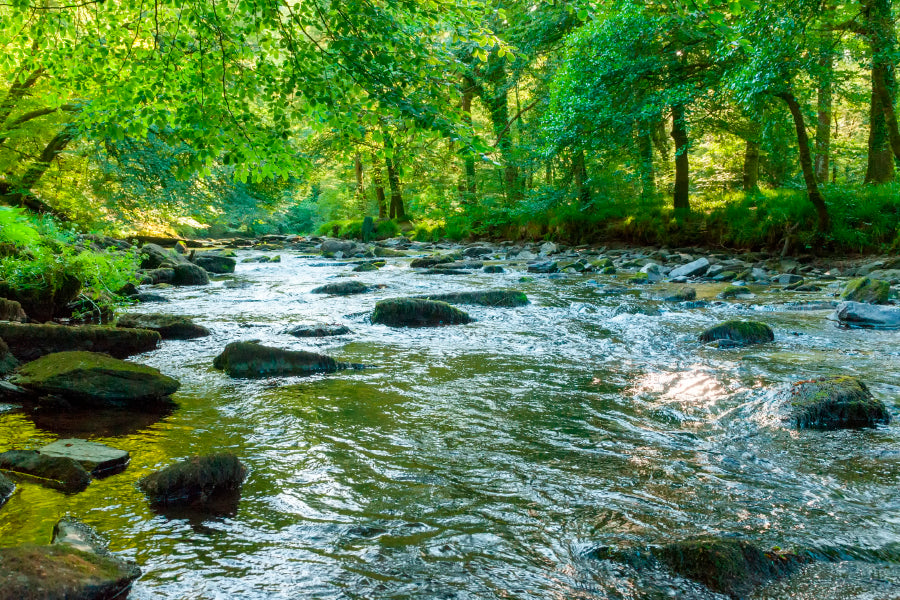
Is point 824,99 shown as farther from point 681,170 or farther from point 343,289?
point 343,289

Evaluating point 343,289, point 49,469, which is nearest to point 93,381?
point 49,469

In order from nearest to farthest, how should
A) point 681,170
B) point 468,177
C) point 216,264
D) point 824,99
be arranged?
1. point 824,99
2. point 216,264
3. point 681,170
4. point 468,177

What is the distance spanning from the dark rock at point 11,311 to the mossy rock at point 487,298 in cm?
576

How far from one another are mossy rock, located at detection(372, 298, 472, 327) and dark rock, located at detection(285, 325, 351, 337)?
758 millimetres

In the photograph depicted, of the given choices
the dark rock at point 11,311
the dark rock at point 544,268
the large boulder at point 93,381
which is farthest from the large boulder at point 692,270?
the dark rock at point 11,311

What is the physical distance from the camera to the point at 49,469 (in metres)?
3.33

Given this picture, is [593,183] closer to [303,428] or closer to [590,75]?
[590,75]

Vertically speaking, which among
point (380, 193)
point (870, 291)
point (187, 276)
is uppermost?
point (380, 193)

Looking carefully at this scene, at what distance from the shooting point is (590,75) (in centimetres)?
1622

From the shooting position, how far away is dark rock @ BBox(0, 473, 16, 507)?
3.01 meters

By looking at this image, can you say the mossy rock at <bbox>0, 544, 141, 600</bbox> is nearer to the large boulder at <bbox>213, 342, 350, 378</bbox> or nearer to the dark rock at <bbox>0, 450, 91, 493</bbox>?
the dark rock at <bbox>0, 450, 91, 493</bbox>

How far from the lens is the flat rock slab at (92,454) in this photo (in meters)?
3.46

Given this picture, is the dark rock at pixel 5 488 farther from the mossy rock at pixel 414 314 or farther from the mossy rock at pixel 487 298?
the mossy rock at pixel 487 298

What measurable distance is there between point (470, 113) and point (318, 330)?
4234 mm
